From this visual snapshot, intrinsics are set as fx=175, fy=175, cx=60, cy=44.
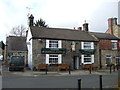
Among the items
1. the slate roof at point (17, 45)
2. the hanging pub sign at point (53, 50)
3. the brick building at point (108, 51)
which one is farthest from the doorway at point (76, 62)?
the slate roof at point (17, 45)

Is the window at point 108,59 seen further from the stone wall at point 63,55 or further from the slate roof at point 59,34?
the slate roof at point 59,34

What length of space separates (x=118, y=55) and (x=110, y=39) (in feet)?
10.8

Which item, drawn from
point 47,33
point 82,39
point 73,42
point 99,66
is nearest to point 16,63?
point 47,33

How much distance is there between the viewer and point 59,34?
1104 inches

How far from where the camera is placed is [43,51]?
2495 cm

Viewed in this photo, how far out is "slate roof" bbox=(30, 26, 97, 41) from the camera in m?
26.2

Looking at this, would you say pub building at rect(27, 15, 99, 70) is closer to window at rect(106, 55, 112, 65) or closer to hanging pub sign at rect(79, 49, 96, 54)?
hanging pub sign at rect(79, 49, 96, 54)

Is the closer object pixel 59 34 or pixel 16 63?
pixel 16 63

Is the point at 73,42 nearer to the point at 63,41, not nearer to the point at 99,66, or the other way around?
the point at 63,41

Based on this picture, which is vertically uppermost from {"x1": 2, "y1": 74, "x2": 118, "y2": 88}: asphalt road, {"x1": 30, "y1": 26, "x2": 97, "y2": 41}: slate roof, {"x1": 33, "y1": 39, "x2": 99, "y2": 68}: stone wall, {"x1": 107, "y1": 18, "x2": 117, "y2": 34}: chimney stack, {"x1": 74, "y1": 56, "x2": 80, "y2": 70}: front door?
{"x1": 107, "y1": 18, "x2": 117, "y2": 34}: chimney stack

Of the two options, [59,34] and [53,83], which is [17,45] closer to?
[59,34]

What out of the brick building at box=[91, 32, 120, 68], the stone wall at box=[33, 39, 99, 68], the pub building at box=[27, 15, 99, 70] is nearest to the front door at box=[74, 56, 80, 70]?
the pub building at box=[27, 15, 99, 70]

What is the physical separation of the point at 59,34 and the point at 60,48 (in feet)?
9.85

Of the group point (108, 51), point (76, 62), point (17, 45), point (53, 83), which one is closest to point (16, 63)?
point (76, 62)
